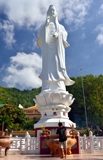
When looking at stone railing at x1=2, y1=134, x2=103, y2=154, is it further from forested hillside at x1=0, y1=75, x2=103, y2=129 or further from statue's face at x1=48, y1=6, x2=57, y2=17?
forested hillside at x1=0, y1=75, x2=103, y2=129

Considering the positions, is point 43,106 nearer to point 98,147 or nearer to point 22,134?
point 98,147

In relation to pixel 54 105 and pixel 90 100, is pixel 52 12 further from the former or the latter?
pixel 90 100

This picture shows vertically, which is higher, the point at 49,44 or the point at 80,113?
the point at 49,44

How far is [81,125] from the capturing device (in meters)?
35.1

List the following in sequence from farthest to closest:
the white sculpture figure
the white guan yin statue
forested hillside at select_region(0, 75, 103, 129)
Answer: forested hillside at select_region(0, 75, 103, 129) < the white sculpture figure < the white guan yin statue

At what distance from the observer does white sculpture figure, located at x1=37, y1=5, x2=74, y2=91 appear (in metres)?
15.2

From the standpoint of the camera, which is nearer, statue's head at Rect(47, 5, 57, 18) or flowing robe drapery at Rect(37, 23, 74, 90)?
flowing robe drapery at Rect(37, 23, 74, 90)

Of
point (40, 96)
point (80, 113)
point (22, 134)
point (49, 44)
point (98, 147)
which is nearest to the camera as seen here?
point (98, 147)

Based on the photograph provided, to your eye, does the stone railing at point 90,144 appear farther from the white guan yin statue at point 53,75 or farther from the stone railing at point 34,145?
the white guan yin statue at point 53,75

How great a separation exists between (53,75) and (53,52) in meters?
1.85

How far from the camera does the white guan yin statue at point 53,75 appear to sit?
14.2m

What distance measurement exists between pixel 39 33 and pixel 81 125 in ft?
73.6

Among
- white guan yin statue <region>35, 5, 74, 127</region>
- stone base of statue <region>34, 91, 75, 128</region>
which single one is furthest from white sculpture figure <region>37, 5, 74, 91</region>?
stone base of statue <region>34, 91, 75, 128</region>

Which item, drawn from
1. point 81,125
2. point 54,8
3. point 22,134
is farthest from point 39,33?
point 81,125
